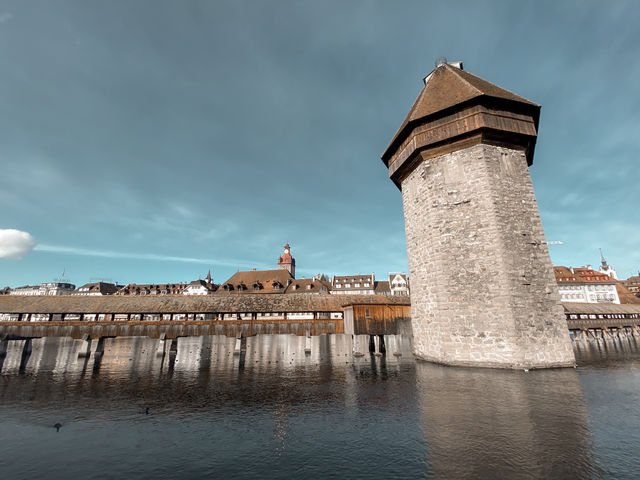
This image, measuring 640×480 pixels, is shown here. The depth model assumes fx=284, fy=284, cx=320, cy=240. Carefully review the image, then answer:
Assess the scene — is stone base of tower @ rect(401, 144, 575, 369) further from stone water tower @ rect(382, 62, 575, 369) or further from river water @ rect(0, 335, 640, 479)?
river water @ rect(0, 335, 640, 479)

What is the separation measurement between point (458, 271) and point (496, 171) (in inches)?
202

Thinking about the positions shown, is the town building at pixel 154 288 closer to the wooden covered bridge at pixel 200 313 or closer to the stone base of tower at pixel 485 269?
the wooden covered bridge at pixel 200 313

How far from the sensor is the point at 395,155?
701 inches

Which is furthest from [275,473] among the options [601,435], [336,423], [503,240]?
[503,240]

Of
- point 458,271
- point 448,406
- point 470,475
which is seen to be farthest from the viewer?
point 458,271

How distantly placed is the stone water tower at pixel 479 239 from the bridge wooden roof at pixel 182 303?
342 inches

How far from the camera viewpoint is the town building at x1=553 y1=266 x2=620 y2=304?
55.1 m

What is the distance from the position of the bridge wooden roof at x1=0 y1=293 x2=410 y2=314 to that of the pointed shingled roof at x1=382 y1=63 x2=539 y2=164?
489 inches

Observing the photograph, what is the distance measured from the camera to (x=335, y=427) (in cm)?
605

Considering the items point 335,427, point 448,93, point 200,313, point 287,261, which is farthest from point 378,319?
point 287,261

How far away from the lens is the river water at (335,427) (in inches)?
172

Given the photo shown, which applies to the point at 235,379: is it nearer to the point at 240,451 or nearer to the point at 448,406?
the point at 240,451

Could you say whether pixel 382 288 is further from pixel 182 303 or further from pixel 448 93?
pixel 448 93

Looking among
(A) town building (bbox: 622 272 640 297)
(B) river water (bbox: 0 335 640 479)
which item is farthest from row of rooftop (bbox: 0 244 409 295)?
(A) town building (bbox: 622 272 640 297)
